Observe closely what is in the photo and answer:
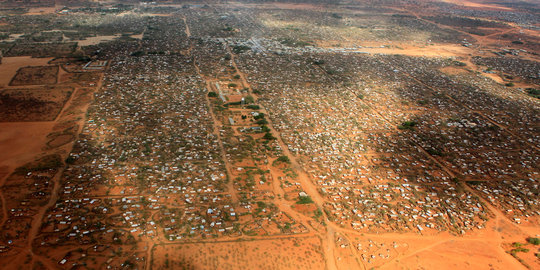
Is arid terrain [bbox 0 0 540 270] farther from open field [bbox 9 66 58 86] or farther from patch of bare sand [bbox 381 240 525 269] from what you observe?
open field [bbox 9 66 58 86]

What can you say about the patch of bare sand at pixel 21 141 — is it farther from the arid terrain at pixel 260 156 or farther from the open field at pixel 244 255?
the open field at pixel 244 255

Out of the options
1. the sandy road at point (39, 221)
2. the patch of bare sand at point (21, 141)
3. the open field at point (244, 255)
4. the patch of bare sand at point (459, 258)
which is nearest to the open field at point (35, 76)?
the patch of bare sand at point (21, 141)

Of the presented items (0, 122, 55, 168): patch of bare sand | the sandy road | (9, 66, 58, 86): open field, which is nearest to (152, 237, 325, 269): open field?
the sandy road

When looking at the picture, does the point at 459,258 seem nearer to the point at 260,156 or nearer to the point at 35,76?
the point at 260,156

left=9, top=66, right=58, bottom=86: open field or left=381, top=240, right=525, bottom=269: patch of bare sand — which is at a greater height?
left=9, top=66, right=58, bottom=86: open field

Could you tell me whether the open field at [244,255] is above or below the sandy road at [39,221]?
below

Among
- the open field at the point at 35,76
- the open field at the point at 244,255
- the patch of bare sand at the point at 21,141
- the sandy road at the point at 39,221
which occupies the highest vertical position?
the open field at the point at 35,76

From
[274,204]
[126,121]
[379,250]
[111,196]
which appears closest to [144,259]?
[111,196]

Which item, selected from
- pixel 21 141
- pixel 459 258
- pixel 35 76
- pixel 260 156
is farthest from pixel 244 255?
pixel 35 76

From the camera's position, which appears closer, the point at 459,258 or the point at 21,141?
the point at 459,258
